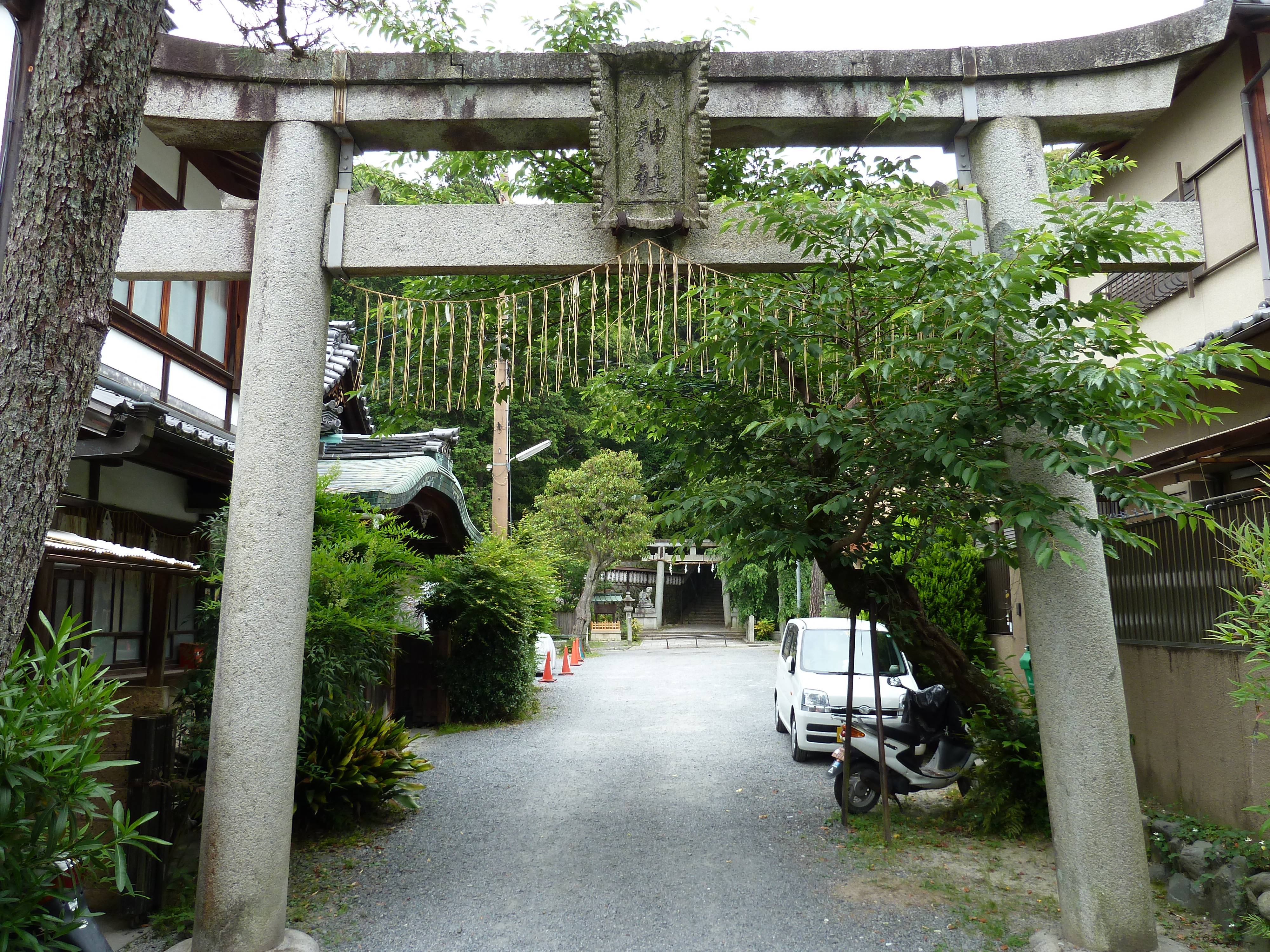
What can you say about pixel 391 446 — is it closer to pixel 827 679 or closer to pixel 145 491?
pixel 145 491

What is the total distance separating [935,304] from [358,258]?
135 inches

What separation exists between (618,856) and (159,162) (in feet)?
25.9

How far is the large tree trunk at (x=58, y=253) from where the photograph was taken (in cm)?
267

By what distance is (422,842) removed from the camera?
701 cm

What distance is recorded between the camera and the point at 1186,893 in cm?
509

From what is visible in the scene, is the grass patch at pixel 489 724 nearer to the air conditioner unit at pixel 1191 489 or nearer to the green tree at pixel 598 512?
the air conditioner unit at pixel 1191 489

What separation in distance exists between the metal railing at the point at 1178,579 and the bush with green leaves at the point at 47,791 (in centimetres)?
565

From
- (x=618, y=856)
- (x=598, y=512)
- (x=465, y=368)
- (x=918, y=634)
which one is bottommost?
(x=618, y=856)

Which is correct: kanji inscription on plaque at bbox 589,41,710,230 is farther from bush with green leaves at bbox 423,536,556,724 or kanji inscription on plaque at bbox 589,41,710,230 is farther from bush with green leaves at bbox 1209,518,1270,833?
bush with green leaves at bbox 423,536,556,724

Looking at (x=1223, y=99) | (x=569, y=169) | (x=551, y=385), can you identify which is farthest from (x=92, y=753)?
(x=1223, y=99)

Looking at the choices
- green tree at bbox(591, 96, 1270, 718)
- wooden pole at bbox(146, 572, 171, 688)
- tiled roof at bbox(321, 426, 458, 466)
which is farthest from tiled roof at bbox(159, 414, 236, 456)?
tiled roof at bbox(321, 426, 458, 466)

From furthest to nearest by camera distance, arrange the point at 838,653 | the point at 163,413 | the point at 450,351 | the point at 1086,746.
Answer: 1. the point at 838,653
2. the point at 163,413
3. the point at 450,351
4. the point at 1086,746

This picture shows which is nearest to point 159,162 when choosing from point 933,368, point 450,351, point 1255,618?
point 450,351

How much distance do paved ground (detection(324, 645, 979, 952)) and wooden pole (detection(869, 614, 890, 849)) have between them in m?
0.48
